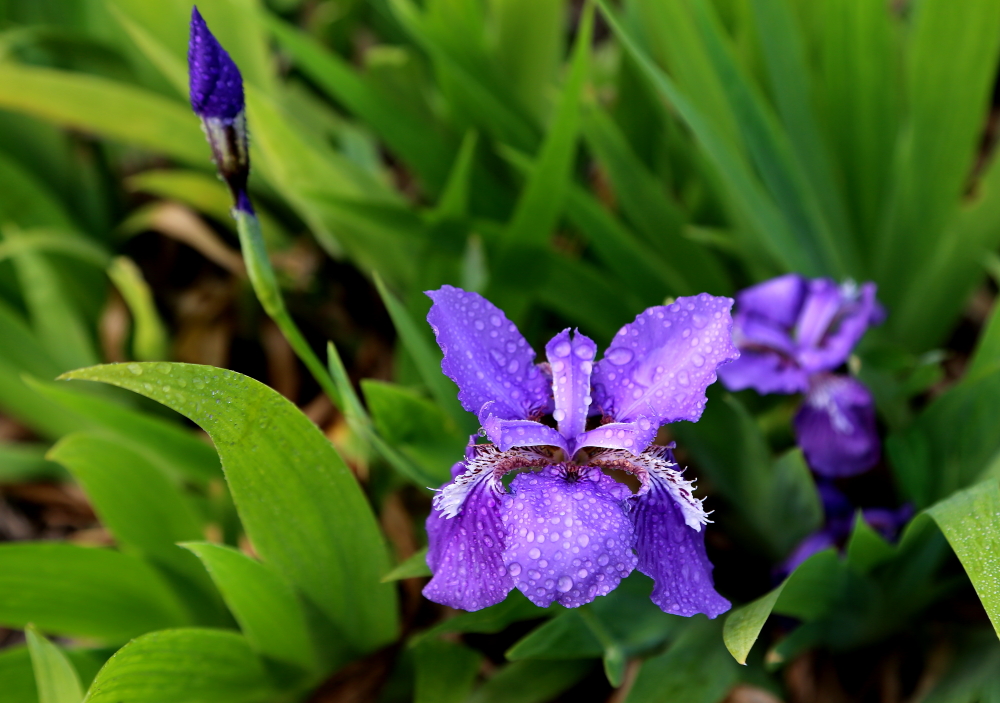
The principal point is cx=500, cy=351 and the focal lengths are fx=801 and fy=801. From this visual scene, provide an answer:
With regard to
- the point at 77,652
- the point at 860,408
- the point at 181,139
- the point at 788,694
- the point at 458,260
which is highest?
the point at 181,139

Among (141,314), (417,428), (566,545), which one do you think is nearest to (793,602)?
(566,545)

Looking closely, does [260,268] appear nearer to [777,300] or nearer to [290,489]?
[290,489]

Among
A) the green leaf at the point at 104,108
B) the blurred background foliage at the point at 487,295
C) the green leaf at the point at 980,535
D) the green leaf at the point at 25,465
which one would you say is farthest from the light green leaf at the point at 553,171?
the green leaf at the point at 25,465

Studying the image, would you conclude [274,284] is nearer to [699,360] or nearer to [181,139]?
[699,360]

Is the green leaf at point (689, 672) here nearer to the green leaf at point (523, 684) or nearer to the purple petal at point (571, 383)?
the green leaf at point (523, 684)

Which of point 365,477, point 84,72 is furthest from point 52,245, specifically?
point 365,477

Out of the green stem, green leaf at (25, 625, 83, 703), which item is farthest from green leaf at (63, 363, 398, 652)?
green leaf at (25, 625, 83, 703)
